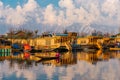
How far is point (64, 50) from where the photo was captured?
56.3 metres

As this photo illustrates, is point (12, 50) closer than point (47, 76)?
No

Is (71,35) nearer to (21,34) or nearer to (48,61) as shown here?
Answer: (21,34)

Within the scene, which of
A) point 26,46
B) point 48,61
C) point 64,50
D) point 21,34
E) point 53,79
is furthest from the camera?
point 21,34

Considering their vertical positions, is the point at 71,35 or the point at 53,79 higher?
the point at 71,35

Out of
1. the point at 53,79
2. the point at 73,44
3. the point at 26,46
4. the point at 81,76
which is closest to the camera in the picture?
the point at 53,79

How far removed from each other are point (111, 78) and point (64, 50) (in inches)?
1375

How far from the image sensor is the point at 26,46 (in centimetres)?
5278

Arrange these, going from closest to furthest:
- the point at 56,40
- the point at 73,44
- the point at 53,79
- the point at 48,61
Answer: the point at 53,79
the point at 48,61
the point at 56,40
the point at 73,44

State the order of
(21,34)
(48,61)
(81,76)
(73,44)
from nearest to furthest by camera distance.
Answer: (81,76) < (48,61) < (73,44) < (21,34)

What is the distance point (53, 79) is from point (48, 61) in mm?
12497

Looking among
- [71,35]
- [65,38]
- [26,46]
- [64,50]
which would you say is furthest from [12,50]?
[71,35]

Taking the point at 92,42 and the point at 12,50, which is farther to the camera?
the point at 92,42

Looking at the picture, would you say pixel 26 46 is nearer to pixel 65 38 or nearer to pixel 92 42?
pixel 65 38

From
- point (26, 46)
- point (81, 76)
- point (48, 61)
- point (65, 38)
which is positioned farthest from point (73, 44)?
point (81, 76)
